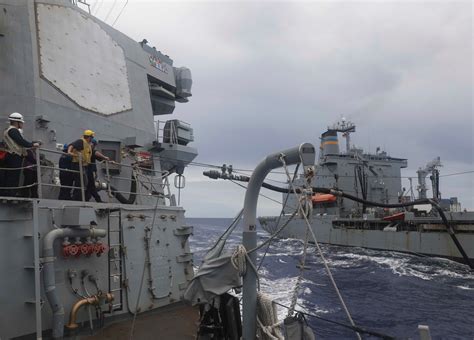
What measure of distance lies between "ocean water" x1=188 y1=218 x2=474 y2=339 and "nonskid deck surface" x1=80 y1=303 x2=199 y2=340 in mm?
2220

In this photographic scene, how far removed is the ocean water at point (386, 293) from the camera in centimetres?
1088

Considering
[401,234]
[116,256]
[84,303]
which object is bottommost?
[401,234]

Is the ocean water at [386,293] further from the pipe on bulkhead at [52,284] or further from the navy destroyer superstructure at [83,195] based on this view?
the pipe on bulkhead at [52,284]

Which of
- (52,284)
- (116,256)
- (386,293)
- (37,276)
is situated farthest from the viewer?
(386,293)

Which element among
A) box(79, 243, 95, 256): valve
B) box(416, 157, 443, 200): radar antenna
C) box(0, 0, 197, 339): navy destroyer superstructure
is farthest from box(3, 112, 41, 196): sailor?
box(416, 157, 443, 200): radar antenna

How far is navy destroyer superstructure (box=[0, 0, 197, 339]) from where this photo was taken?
5066mm

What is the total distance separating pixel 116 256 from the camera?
6242 mm

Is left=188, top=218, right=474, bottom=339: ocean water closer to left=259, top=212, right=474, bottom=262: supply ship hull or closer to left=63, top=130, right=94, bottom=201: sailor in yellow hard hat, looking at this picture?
left=259, top=212, right=474, bottom=262: supply ship hull

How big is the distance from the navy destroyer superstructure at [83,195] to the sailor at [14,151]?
1.33 feet

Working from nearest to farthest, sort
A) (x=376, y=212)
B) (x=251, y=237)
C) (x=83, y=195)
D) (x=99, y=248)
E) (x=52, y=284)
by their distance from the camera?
1. (x=251, y=237)
2. (x=52, y=284)
3. (x=99, y=248)
4. (x=83, y=195)
5. (x=376, y=212)

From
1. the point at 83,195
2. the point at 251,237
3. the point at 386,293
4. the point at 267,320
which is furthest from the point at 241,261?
the point at 386,293

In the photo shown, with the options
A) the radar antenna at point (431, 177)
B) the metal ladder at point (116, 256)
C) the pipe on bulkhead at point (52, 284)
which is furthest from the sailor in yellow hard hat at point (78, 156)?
the radar antenna at point (431, 177)

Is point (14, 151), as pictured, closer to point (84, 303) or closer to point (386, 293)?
point (84, 303)

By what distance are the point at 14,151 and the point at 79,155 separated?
35.1 inches
